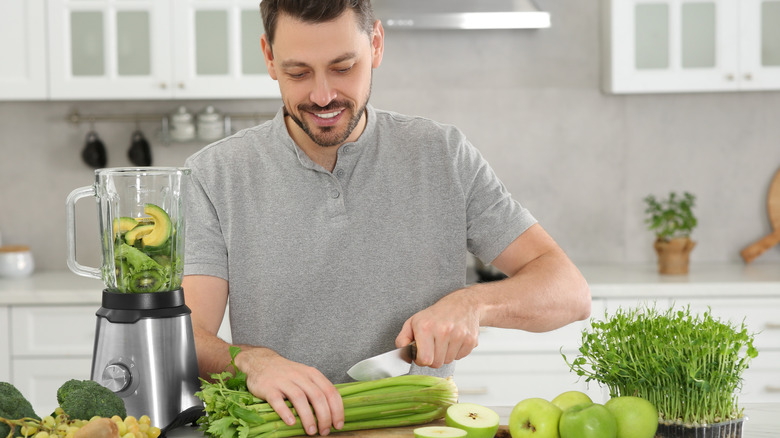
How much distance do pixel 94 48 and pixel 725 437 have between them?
8.86 feet

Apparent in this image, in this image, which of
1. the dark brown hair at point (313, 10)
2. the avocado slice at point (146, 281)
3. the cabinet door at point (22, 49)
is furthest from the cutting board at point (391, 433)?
the cabinet door at point (22, 49)

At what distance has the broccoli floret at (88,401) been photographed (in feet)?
3.43

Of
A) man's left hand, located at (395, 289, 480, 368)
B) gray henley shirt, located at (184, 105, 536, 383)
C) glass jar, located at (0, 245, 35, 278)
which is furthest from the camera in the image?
glass jar, located at (0, 245, 35, 278)

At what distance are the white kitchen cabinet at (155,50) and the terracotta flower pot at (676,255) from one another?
1.63 metres

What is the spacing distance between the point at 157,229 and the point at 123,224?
2.0 inches

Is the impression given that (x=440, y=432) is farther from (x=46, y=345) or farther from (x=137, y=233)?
(x=46, y=345)

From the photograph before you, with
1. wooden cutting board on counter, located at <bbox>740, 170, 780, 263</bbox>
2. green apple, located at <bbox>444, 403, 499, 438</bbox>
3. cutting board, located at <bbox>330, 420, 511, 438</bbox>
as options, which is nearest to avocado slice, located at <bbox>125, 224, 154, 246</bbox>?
cutting board, located at <bbox>330, 420, 511, 438</bbox>

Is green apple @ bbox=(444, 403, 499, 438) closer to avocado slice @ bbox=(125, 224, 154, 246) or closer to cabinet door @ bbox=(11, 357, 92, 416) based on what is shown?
avocado slice @ bbox=(125, 224, 154, 246)

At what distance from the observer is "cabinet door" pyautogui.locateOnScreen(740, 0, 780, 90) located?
10.3ft

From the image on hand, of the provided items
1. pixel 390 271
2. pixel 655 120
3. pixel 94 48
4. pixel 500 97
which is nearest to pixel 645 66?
pixel 655 120

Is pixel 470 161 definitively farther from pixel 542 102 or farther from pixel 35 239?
pixel 35 239

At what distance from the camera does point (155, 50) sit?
3.06m

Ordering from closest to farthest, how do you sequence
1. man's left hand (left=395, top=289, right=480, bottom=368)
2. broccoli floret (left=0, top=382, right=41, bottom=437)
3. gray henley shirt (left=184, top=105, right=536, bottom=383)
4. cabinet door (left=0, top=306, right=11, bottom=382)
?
broccoli floret (left=0, top=382, right=41, bottom=437) < man's left hand (left=395, top=289, right=480, bottom=368) < gray henley shirt (left=184, top=105, right=536, bottom=383) < cabinet door (left=0, top=306, right=11, bottom=382)

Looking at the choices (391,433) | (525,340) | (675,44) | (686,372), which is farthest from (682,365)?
(675,44)
